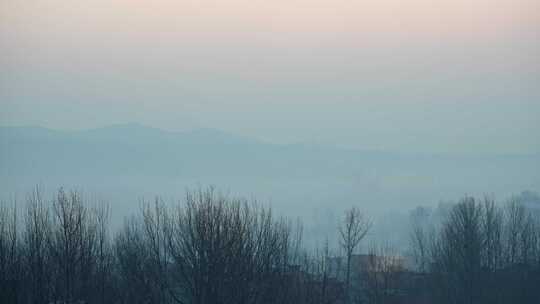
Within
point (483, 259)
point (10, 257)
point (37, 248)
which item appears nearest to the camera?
point (10, 257)

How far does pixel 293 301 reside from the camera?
17234mm

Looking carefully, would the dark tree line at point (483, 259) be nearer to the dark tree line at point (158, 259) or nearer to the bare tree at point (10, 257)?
the dark tree line at point (158, 259)

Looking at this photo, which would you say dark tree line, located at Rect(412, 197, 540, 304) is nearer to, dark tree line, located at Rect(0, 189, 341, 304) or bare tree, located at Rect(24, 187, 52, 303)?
dark tree line, located at Rect(0, 189, 341, 304)

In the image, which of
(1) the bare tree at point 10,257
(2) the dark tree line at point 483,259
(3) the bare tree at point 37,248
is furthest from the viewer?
(2) the dark tree line at point 483,259

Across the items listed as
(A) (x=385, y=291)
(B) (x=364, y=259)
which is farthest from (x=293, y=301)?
(B) (x=364, y=259)

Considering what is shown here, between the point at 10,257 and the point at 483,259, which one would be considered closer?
the point at 10,257

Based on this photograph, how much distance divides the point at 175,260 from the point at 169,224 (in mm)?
1262

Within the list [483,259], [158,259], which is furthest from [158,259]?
[483,259]

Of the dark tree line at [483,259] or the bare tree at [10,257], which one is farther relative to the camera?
the dark tree line at [483,259]

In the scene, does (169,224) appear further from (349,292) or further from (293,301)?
(349,292)

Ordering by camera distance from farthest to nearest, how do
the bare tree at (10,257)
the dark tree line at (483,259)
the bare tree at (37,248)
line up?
the dark tree line at (483,259) < the bare tree at (37,248) < the bare tree at (10,257)

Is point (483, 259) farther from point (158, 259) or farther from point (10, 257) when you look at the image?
point (10, 257)

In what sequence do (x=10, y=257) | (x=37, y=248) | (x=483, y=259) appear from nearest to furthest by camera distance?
(x=10, y=257)
(x=37, y=248)
(x=483, y=259)

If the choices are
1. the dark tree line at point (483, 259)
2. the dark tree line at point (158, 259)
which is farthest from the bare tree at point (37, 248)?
the dark tree line at point (483, 259)
